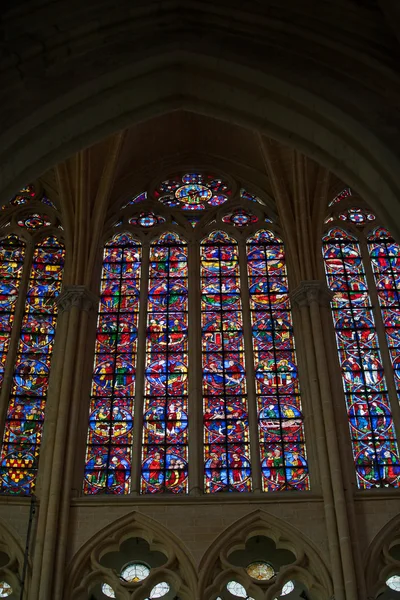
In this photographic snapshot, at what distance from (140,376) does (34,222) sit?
4.20m

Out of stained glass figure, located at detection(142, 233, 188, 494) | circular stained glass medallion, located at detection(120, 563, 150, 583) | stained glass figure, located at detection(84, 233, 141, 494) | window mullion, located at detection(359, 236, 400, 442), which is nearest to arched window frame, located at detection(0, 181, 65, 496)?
stained glass figure, located at detection(84, 233, 141, 494)

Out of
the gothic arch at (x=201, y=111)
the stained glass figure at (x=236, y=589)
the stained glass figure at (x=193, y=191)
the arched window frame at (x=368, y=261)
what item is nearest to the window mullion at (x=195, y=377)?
the stained glass figure at (x=193, y=191)

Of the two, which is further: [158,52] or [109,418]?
[109,418]

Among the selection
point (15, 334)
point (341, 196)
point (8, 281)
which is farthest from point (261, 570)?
point (341, 196)

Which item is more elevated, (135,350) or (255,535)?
(135,350)

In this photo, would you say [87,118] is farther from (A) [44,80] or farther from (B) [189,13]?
(B) [189,13]

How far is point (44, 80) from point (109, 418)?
647 cm

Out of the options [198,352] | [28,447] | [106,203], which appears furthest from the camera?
[106,203]

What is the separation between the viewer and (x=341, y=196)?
16.6m

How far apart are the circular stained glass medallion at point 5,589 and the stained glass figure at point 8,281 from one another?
3.31 m

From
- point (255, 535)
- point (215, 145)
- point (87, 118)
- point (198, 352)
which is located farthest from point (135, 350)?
point (87, 118)

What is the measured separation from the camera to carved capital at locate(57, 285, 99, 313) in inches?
572

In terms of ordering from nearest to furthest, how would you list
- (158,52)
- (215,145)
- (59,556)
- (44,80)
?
(44,80), (158,52), (59,556), (215,145)

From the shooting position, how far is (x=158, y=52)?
9016mm
